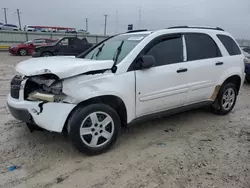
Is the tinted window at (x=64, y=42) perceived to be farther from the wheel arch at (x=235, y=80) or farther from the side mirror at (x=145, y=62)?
the side mirror at (x=145, y=62)

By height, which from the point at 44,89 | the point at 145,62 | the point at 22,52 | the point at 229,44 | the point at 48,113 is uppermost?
the point at 229,44

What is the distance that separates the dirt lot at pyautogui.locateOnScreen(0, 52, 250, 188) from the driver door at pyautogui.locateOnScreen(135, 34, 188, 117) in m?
0.53

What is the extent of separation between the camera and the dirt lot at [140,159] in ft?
7.44

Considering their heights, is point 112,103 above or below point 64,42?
below

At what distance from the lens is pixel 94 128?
2680 millimetres

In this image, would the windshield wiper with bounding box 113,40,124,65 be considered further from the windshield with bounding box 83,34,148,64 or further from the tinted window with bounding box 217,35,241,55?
the tinted window with bounding box 217,35,241,55

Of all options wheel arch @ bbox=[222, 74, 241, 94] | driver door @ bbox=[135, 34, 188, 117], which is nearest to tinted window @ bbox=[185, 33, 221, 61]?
driver door @ bbox=[135, 34, 188, 117]

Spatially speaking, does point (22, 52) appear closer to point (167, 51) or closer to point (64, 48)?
point (64, 48)

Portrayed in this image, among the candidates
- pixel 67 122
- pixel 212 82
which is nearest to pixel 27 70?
pixel 67 122

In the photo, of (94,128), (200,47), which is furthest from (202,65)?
(94,128)

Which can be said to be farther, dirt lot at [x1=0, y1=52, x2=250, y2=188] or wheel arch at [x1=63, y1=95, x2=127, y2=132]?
wheel arch at [x1=63, y1=95, x2=127, y2=132]

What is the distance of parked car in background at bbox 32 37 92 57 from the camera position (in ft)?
42.2

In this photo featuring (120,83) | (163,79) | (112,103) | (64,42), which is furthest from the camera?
(64,42)

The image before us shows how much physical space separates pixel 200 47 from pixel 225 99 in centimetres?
136
